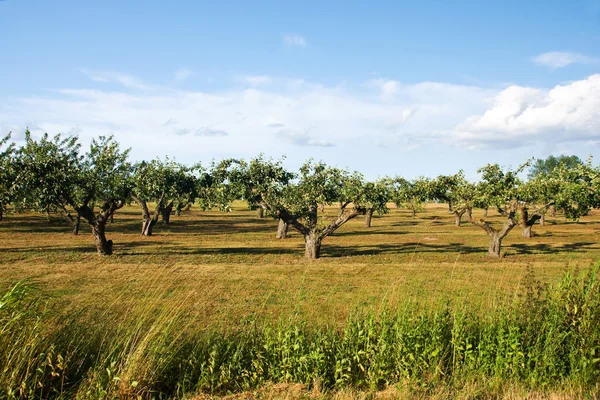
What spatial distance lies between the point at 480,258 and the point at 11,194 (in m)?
32.7

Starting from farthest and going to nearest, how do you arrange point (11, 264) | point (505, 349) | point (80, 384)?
point (11, 264)
point (505, 349)
point (80, 384)

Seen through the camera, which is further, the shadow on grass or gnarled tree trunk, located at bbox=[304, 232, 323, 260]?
the shadow on grass

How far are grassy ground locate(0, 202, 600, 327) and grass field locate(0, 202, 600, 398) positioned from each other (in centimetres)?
9

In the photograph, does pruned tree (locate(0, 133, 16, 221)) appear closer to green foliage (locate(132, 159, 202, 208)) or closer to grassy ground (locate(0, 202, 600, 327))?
grassy ground (locate(0, 202, 600, 327))

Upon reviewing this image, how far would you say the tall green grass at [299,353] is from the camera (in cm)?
769

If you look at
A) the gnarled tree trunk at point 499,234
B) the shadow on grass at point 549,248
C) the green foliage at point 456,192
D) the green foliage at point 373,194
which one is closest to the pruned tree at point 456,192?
the green foliage at point 456,192

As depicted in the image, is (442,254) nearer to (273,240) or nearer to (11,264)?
(273,240)

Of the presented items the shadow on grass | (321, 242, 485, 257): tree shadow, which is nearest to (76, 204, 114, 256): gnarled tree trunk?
(321, 242, 485, 257): tree shadow

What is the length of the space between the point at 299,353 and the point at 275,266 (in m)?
21.4

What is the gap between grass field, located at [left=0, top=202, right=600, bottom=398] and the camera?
12.7 m

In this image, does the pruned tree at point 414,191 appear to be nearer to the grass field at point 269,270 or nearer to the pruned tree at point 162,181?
the grass field at point 269,270

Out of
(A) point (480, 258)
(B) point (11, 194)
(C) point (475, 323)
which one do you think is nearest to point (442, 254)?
(A) point (480, 258)

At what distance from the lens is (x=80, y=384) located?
7.58 metres

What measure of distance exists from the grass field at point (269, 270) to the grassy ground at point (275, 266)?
0.09 metres
